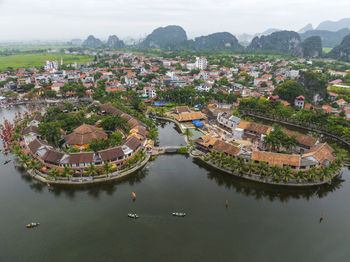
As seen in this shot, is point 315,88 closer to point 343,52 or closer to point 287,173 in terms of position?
point 287,173

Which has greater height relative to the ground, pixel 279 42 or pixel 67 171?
pixel 279 42

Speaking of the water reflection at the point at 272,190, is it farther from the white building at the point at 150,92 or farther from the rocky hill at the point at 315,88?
the white building at the point at 150,92

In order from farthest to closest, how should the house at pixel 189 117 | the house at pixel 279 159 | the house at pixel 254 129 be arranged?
the house at pixel 189 117, the house at pixel 254 129, the house at pixel 279 159

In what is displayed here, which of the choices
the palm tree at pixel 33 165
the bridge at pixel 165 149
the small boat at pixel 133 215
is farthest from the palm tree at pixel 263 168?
the palm tree at pixel 33 165

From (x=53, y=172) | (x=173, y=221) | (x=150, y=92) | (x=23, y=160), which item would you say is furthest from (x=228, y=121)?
(x=23, y=160)

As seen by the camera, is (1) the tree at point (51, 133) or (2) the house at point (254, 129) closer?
(1) the tree at point (51, 133)

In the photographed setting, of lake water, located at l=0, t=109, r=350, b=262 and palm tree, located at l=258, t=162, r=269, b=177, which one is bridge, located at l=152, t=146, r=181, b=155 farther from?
palm tree, located at l=258, t=162, r=269, b=177

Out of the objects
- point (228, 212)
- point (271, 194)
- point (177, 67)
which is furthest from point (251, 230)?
point (177, 67)
